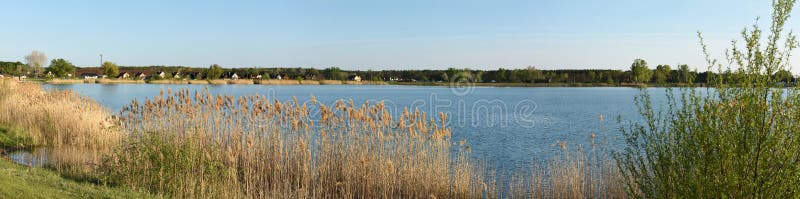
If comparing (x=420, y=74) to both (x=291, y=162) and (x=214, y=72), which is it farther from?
(x=291, y=162)

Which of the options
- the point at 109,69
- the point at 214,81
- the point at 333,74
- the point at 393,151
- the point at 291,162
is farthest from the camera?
the point at 333,74

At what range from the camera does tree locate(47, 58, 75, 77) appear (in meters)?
87.9

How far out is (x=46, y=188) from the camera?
6684 millimetres

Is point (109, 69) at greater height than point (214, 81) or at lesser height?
greater

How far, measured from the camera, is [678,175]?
16.3 ft

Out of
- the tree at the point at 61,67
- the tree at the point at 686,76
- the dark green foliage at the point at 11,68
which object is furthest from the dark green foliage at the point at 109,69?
the tree at the point at 686,76

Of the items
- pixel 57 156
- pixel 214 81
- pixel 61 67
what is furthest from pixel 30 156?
pixel 61 67

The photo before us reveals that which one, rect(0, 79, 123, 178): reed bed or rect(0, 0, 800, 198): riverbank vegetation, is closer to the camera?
rect(0, 0, 800, 198): riverbank vegetation

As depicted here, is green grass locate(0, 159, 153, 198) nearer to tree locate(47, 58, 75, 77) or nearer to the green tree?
the green tree

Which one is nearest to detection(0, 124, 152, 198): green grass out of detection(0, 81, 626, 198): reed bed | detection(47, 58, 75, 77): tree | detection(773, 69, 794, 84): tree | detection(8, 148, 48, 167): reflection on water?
detection(0, 81, 626, 198): reed bed

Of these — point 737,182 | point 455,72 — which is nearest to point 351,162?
point 737,182

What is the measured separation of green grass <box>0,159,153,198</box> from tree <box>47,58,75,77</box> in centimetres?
9433

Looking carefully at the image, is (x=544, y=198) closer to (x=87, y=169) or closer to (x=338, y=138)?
(x=338, y=138)

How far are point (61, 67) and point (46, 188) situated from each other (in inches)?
3781
